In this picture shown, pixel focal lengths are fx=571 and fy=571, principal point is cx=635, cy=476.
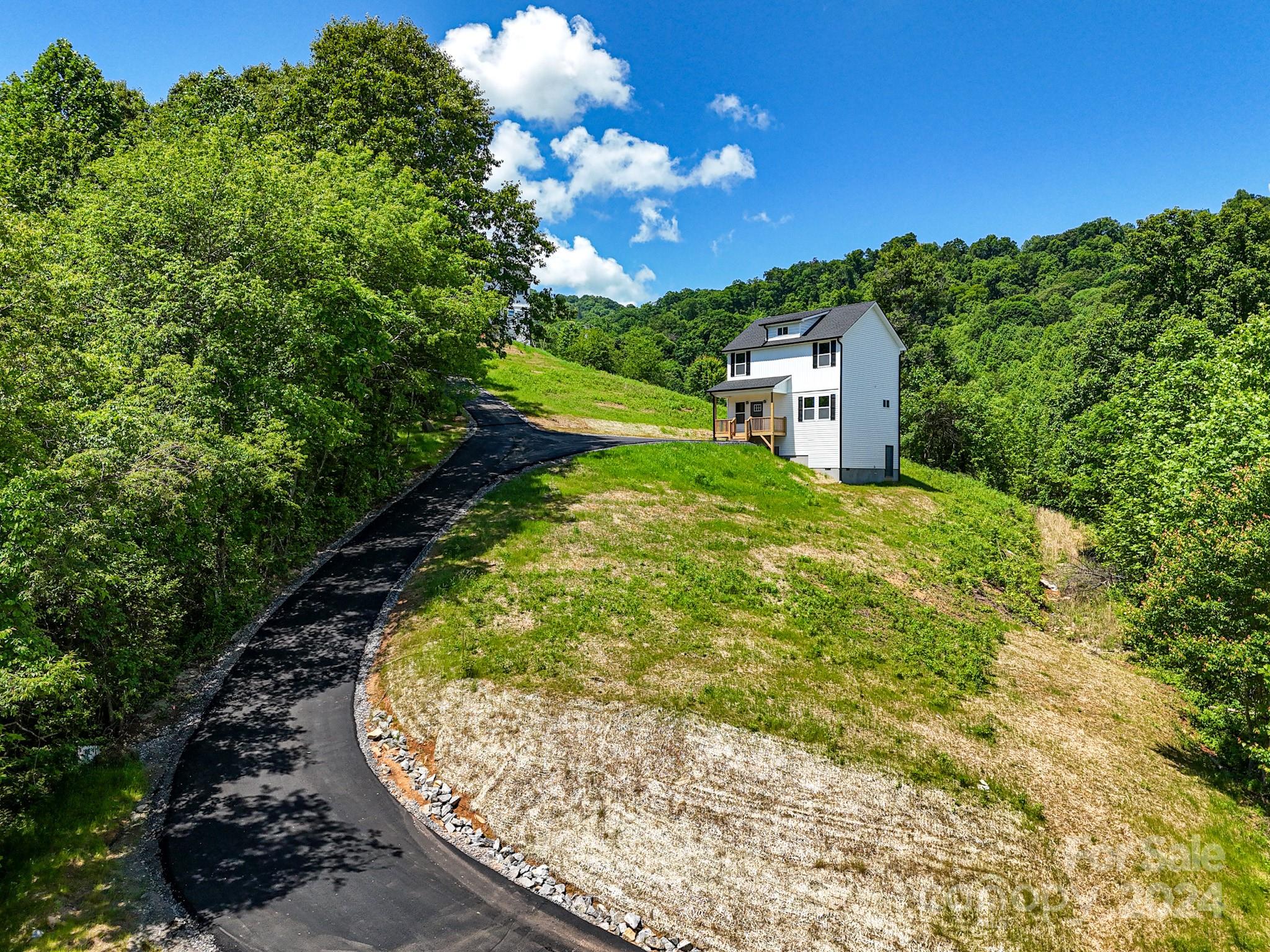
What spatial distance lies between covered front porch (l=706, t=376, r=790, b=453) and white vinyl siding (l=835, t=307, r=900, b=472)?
138 inches

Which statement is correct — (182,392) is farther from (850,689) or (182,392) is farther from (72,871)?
(850,689)

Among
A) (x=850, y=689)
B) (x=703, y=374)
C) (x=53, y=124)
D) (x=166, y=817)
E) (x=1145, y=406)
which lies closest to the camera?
(x=166, y=817)

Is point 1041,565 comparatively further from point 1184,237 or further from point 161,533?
point 161,533

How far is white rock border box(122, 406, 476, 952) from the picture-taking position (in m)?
6.60

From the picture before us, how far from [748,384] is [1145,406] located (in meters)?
17.9

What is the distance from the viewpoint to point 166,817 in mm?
8375

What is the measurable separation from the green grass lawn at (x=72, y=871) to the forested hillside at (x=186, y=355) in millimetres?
503

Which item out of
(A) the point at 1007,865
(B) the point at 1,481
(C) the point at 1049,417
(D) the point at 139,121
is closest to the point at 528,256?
(D) the point at 139,121

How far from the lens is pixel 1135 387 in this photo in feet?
93.3

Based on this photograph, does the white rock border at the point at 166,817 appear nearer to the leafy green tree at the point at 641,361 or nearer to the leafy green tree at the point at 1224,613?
the leafy green tree at the point at 1224,613

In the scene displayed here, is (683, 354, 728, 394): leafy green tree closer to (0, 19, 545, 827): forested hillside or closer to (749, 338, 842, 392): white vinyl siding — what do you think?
(749, 338, 842, 392): white vinyl siding

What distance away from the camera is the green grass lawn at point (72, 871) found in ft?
21.4

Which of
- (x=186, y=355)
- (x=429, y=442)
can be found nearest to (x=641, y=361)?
(x=429, y=442)

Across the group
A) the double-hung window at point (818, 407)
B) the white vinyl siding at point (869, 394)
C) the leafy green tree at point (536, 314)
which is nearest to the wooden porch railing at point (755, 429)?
the double-hung window at point (818, 407)
